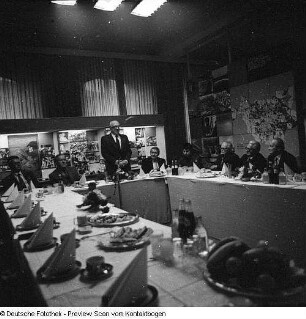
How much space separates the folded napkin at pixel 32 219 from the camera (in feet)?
6.26

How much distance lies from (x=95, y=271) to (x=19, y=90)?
5299 mm

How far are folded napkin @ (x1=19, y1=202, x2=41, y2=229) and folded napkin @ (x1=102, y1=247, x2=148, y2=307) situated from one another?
1230mm

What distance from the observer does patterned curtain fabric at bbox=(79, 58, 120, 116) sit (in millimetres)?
6242

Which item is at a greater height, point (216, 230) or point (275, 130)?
point (275, 130)

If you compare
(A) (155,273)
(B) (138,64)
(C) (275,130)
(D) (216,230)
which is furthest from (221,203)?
(B) (138,64)

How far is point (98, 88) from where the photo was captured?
6387 mm

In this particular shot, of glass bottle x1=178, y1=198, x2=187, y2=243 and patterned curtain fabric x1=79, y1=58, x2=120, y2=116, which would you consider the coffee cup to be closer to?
glass bottle x1=178, y1=198, x2=187, y2=243

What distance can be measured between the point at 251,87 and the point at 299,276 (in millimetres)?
5589

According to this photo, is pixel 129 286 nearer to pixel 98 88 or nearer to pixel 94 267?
pixel 94 267

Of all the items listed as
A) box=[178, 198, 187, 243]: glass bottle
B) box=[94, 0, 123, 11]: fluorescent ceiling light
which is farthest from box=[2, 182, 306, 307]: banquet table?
box=[94, 0, 123, 11]: fluorescent ceiling light

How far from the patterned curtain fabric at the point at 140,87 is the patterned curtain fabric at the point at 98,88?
1.00 feet

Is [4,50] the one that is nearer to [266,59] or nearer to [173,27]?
[173,27]

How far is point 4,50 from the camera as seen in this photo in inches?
216

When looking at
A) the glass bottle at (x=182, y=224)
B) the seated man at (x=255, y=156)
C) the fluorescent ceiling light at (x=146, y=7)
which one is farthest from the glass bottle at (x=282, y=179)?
the fluorescent ceiling light at (x=146, y=7)
